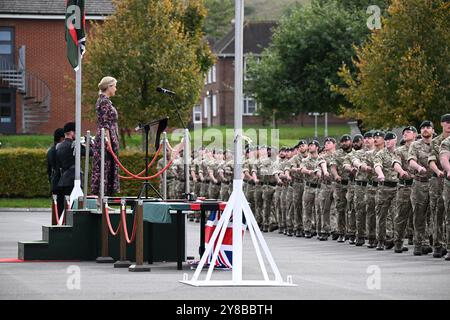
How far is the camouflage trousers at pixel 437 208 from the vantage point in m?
21.5

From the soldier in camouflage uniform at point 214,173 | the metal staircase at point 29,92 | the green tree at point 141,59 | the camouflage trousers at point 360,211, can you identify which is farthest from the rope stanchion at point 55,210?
the metal staircase at point 29,92

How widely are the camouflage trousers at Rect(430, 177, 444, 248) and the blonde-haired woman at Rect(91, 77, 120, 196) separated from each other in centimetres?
548

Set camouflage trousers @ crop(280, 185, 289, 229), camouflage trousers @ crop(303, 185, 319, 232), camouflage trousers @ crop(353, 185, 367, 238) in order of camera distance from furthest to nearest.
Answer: camouflage trousers @ crop(280, 185, 289, 229), camouflage trousers @ crop(303, 185, 319, 232), camouflage trousers @ crop(353, 185, 367, 238)

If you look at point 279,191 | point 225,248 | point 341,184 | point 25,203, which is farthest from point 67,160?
point 25,203

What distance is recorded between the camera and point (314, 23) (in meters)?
69.1

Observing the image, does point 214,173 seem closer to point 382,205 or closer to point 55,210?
point 382,205

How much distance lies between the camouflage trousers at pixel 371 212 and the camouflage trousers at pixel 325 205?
296 centimetres

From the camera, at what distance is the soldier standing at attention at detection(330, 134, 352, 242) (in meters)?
27.3

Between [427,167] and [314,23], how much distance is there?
47892 millimetres

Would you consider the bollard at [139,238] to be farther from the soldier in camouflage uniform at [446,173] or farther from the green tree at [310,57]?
the green tree at [310,57]

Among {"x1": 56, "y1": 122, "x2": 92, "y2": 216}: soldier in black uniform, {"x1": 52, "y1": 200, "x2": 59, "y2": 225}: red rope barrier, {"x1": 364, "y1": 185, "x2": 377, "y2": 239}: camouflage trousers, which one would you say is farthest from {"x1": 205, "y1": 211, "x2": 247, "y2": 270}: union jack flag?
{"x1": 364, "y1": 185, "x2": 377, "y2": 239}: camouflage trousers

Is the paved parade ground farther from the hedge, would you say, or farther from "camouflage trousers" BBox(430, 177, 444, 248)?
the hedge

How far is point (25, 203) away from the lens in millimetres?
46625
